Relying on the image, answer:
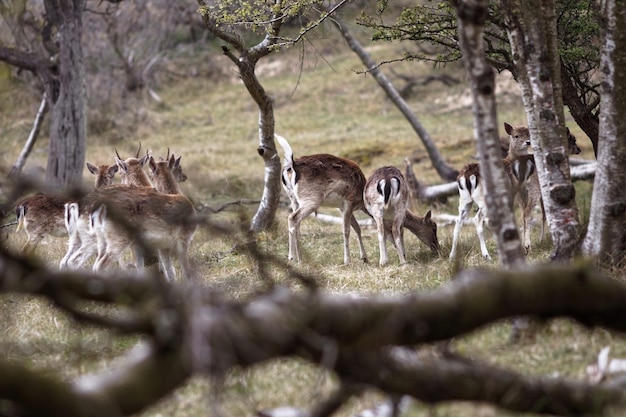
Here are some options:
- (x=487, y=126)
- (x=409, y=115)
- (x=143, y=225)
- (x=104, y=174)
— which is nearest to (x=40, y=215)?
(x=104, y=174)

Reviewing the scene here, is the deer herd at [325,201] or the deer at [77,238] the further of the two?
the deer herd at [325,201]

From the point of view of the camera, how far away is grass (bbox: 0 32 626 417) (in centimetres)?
547

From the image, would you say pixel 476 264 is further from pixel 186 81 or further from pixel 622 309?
pixel 186 81

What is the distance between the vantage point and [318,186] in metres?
10.6

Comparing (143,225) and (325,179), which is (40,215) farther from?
(325,179)

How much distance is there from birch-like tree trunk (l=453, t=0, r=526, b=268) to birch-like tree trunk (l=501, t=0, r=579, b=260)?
124 cm

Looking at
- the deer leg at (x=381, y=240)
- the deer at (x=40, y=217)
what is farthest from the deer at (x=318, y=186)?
the deer at (x=40, y=217)

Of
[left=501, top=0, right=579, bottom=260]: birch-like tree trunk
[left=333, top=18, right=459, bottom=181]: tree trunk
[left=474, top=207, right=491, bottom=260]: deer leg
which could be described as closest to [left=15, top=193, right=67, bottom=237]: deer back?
[left=474, top=207, right=491, bottom=260]: deer leg

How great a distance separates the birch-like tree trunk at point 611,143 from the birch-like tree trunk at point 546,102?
0.29 meters

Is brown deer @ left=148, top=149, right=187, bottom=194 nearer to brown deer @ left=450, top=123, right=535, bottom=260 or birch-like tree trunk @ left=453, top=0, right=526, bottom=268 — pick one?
brown deer @ left=450, top=123, right=535, bottom=260

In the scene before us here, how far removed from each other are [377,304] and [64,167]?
43.8ft

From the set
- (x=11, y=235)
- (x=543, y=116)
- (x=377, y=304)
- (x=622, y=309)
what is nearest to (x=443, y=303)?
(x=377, y=304)

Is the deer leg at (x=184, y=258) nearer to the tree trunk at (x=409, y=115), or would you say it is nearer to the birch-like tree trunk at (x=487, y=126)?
the birch-like tree trunk at (x=487, y=126)

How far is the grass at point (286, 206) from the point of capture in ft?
17.9
